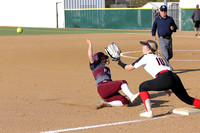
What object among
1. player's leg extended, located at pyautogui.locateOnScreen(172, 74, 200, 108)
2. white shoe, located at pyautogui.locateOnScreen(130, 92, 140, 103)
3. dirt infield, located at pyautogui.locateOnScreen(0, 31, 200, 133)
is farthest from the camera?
white shoe, located at pyautogui.locateOnScreen(130, 92, 140, 103)

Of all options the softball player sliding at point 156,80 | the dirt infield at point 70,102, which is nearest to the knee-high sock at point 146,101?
the softball player sliding at point 156,80

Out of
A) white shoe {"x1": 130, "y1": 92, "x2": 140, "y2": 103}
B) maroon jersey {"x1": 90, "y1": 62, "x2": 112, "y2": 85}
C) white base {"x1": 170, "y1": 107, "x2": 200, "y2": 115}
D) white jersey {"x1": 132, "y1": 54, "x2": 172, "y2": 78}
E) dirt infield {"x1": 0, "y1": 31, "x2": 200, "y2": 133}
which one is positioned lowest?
dirt infield {"x1": 0, "y1": 31, "x2": 200, "y2": 133}

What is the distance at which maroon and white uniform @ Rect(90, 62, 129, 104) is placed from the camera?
876 centimetres

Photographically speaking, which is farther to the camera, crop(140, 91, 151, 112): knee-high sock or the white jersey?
the white jersey

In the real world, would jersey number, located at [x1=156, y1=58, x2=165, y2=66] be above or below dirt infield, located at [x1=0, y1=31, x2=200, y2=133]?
above

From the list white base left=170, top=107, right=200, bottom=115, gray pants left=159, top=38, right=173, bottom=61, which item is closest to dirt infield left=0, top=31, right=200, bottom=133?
white base left=170, top=107, right=200, bottom=115

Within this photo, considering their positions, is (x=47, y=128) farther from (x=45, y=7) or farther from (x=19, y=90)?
(x=45, y=7)

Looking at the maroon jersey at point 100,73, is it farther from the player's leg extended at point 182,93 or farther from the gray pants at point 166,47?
the gray pants at point 166,47

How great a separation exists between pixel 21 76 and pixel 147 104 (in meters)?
6.16

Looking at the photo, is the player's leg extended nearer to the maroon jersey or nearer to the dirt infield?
the dirt infield

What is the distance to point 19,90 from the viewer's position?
10648 mm

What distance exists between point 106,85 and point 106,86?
26mm

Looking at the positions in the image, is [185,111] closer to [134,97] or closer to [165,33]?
[134,97]

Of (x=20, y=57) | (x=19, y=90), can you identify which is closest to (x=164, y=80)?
(x=19, y=90)
